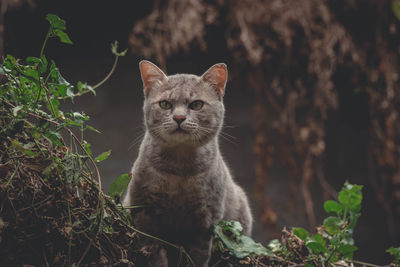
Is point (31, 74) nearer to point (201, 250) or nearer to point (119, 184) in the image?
point (119, 184)

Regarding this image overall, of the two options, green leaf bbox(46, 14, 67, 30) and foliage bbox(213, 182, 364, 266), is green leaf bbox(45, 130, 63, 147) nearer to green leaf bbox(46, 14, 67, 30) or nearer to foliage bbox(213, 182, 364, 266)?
green leaf bbox(46, 14, 67, 30)

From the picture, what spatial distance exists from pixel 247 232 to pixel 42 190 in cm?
141

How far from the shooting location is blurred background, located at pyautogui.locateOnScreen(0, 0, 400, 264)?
3400 mm

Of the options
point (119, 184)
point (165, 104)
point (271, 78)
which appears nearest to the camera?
point (119, 184)

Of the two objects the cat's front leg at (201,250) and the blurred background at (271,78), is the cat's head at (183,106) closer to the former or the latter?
the cat's front leg at (201,250)

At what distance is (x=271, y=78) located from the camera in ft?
12.6

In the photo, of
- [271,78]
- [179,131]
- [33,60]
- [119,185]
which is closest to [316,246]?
[179,131]

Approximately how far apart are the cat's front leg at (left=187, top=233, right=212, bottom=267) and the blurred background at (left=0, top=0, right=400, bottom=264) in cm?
158

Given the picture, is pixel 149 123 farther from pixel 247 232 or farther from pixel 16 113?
pixel 247 232

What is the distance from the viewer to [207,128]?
78.8 inches

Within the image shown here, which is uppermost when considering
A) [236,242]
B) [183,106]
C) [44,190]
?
[183,106]

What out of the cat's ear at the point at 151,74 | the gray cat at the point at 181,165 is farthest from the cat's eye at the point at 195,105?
the cat's ear at the point at 151,74

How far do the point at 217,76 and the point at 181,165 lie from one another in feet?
1.68

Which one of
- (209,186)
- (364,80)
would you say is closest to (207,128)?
(209,186)
